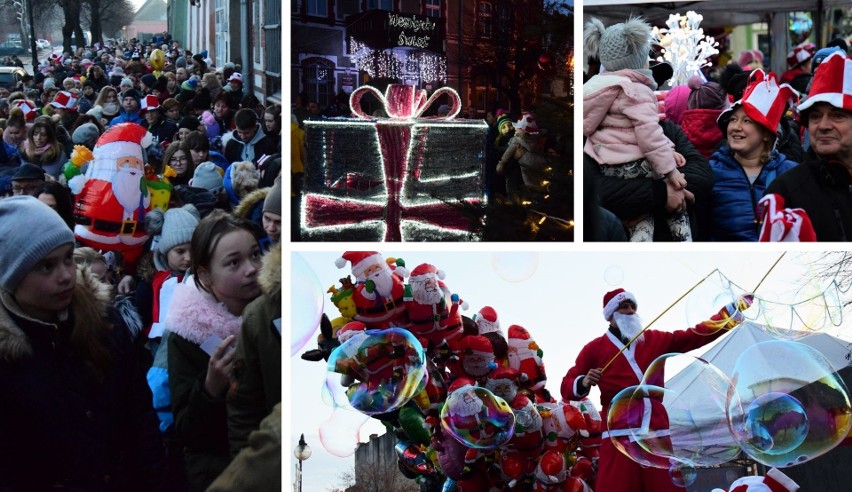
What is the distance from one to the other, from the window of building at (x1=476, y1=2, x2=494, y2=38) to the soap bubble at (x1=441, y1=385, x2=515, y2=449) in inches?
54.2

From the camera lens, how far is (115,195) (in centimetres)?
457

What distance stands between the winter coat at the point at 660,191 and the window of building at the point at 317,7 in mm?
1110

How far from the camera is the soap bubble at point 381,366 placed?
4.55 m

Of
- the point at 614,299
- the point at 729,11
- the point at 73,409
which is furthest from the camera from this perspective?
the point at 729,11

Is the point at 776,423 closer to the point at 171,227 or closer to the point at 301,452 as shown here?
the point at 301,452

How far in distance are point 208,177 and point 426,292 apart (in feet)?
3.08

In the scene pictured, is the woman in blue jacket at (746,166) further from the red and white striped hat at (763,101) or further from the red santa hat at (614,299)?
the red santa hat at (614,299)

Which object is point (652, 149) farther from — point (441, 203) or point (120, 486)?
point (120, 486)

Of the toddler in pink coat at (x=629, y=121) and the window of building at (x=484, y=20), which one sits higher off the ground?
the window of building at (x=484, y=20)

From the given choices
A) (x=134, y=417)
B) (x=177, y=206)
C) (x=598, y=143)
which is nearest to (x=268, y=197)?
(x=177, y=206)

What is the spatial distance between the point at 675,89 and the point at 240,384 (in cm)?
202

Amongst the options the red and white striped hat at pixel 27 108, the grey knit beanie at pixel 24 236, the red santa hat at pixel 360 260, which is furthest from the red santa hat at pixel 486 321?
the red and white striped hat at pixel 27 108

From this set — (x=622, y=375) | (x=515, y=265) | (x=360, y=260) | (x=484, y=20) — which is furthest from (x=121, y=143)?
(x=622, y=375)

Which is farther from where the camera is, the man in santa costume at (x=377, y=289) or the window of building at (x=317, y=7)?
the man in santa costume at (x=377, y=289)
